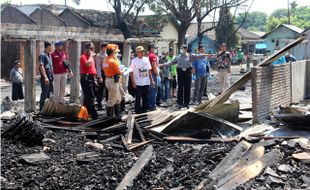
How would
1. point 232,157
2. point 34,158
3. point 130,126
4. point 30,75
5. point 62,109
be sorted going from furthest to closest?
1. point 30,75
2. point 62,109
3. point 130,126
4. point 34,158
5. point 232,157

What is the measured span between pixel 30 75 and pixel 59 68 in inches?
42.2

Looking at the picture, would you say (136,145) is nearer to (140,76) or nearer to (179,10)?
(140,76)

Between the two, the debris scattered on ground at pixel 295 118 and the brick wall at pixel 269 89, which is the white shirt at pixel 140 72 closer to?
the brick wall at pixel 269 89

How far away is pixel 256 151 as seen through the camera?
6.98 m

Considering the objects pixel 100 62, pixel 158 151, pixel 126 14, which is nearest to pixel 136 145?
pixel 158 151

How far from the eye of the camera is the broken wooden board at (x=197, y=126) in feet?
29.0

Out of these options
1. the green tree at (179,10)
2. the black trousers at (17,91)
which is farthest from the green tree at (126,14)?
the black trousers at (17,91)

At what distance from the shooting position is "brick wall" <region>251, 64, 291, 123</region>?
9461mm

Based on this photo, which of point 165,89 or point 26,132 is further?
point 165,89

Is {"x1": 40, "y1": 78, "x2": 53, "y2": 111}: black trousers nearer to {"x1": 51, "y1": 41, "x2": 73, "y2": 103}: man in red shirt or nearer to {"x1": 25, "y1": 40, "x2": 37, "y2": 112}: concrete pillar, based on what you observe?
{"x1": 51, "y1": 41, "x2": 73, "y2": 103}: man in red shirt

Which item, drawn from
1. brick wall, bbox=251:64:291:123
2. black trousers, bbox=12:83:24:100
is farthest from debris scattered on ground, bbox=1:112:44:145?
black trousers, bbox=12:83:24:100

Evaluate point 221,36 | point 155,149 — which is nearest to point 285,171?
point 155,149

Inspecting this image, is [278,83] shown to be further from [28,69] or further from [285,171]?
[28,69]

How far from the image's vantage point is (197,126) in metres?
8.99
